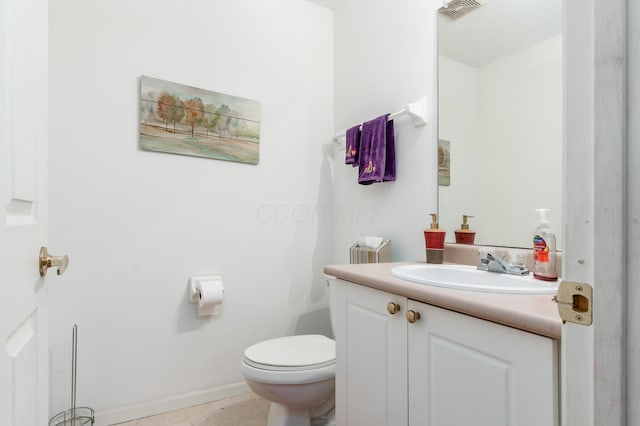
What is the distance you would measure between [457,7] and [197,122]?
56.0 inches

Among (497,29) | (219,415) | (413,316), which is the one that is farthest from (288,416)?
(497,29)

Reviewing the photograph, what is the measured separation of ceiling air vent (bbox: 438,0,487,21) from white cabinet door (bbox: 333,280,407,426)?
4.27 ft

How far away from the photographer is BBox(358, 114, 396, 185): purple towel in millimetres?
1762

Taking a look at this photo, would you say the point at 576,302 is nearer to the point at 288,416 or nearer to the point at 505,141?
the point at 505,141

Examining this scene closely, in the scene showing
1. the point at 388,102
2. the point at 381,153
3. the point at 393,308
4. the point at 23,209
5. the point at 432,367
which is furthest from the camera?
the point at 388,102

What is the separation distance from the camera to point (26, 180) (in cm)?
71

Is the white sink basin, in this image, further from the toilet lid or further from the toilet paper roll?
the toilet paper roll

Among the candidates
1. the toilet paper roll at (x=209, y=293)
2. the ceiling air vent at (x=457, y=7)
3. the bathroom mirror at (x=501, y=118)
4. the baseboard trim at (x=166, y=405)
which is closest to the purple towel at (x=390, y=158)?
the bathroom mirror at (x=501, y=118)

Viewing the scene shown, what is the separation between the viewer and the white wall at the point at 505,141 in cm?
119

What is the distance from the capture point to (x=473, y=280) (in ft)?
3.86

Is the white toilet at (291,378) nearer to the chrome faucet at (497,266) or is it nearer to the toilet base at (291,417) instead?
the toilet base at (291,417)

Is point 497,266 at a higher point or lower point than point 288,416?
higher

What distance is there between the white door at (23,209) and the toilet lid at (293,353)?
78cm

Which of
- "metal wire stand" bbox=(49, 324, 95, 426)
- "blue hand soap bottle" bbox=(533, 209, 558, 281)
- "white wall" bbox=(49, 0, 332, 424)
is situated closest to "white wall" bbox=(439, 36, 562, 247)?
"blue hand soap bottle" bbox=(533, 209, 558, 281)
